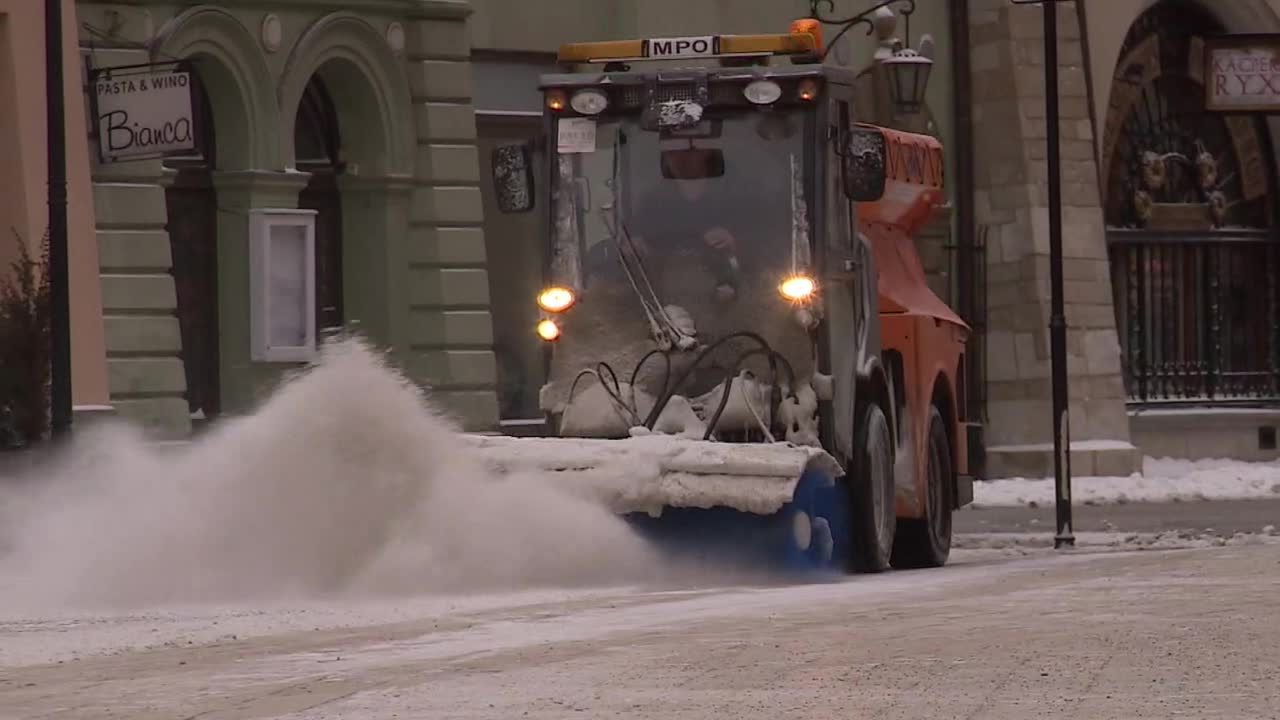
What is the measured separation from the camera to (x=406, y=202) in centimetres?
2866

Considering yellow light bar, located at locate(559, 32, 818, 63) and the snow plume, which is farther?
yellow light bar, located at locate(559, 32, 818, 63)

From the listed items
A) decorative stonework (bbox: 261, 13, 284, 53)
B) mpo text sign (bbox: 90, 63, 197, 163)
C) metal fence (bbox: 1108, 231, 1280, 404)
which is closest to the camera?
mpo text sign (bbox: 90, 63, 197, 163)

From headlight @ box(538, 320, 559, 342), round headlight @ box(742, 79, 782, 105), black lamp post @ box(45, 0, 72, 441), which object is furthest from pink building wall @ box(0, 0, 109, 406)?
round headlight @ box(742, 79, 782, 105)

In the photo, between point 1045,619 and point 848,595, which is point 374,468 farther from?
point 1045,619

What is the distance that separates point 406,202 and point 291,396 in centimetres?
1222

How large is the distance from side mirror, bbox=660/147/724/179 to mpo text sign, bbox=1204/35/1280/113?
19.9 metres

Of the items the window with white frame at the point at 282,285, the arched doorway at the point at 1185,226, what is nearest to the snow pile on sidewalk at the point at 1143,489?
the arched doorway at the point at 1185,226

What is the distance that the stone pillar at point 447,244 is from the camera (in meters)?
28.6

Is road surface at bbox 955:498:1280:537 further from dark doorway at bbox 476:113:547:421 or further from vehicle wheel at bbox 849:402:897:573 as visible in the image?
vehicle wheel at bbox 849:402:897:573

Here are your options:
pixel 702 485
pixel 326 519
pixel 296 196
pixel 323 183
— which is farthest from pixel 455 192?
pixel 326 519

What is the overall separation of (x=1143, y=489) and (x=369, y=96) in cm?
910

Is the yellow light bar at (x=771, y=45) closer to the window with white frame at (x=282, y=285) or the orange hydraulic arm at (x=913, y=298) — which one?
the orange hydraulic arm at (x=913, y=298)

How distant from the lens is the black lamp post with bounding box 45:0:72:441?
20188mm

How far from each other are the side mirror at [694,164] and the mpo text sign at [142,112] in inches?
294
